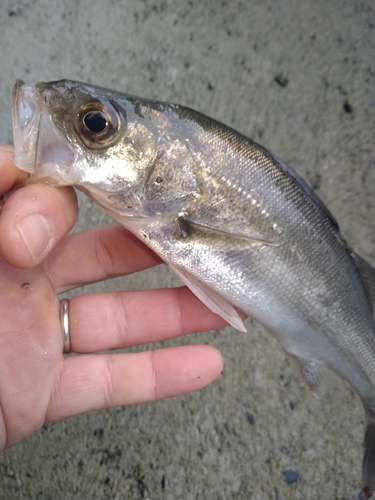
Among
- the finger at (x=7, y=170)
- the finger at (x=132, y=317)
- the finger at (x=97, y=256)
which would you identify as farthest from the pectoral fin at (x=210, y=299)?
the finger at (x=7, y=170)

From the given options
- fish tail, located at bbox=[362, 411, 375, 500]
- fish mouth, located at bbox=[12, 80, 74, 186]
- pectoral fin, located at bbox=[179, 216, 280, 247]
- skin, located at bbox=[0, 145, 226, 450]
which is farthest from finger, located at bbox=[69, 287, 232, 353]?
fish tail, located at bbox=[362, 411, 375, 500]

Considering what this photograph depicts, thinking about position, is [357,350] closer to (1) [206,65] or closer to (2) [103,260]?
(2) [103,260]

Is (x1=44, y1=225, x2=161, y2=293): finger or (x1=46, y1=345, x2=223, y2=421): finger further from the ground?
(x1=44, y1=225, x2=161, y2=293): finger

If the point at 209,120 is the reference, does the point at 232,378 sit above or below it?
below

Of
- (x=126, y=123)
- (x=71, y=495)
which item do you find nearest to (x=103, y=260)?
(x=126, y=123)

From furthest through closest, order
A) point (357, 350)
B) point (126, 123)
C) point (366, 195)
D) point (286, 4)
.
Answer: point (286, 4)
point (366, 195)
point (357, 350)
point (126, 123)

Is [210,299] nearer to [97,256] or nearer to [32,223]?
[97,256]

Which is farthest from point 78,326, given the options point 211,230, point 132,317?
point 211,230

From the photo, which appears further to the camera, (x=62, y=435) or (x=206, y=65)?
(x=206, y=65)

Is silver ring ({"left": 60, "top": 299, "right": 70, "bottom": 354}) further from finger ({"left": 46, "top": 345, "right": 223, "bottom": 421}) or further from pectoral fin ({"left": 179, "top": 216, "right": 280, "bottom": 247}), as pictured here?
pectoral fin ({"left": 179, "top": 216, "right": 280, "bottom": 247})
